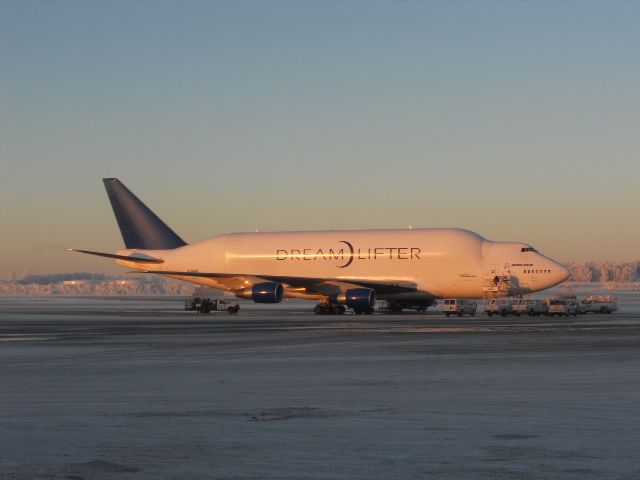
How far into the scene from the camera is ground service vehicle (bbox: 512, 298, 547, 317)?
61.0m


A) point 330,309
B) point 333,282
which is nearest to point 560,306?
point 330,309

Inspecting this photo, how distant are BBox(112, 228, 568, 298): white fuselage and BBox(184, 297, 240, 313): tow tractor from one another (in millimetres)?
1511

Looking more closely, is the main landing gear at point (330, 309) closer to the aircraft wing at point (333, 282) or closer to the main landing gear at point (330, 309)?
the main landing gear at point (330, 309)

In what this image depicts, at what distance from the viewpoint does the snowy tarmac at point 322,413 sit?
10180mm

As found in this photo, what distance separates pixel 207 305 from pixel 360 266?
12.3 m

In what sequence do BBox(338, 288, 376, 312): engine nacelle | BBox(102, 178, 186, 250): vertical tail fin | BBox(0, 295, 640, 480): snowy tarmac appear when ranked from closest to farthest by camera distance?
BBox(0, 295, 640, 480): snowy tarmac < BBox(338, 288, 376, 312): engine nacelle < BBox(102, 178, 186, 250): vertical tail fin

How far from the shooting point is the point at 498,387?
17.5 meters

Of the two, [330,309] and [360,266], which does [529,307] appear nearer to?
[360,266]

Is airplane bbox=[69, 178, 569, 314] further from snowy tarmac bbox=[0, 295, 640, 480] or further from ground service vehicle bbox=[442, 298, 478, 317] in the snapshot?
snowy tarmac bbox=[0, 295, 640, 480]

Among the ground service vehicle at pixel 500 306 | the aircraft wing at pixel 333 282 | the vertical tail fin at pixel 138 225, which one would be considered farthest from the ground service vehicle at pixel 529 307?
the vertical tail fin at pixel 138 225

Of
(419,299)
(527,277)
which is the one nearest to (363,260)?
(419,299)

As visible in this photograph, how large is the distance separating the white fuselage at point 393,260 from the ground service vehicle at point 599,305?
3823 mm

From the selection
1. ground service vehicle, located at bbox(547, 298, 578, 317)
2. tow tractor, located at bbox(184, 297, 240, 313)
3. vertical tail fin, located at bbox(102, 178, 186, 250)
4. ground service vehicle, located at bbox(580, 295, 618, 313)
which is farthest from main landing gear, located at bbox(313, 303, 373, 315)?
vertical tail fin, located at bbox(102, 178, 186, 250)

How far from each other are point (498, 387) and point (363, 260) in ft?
164
